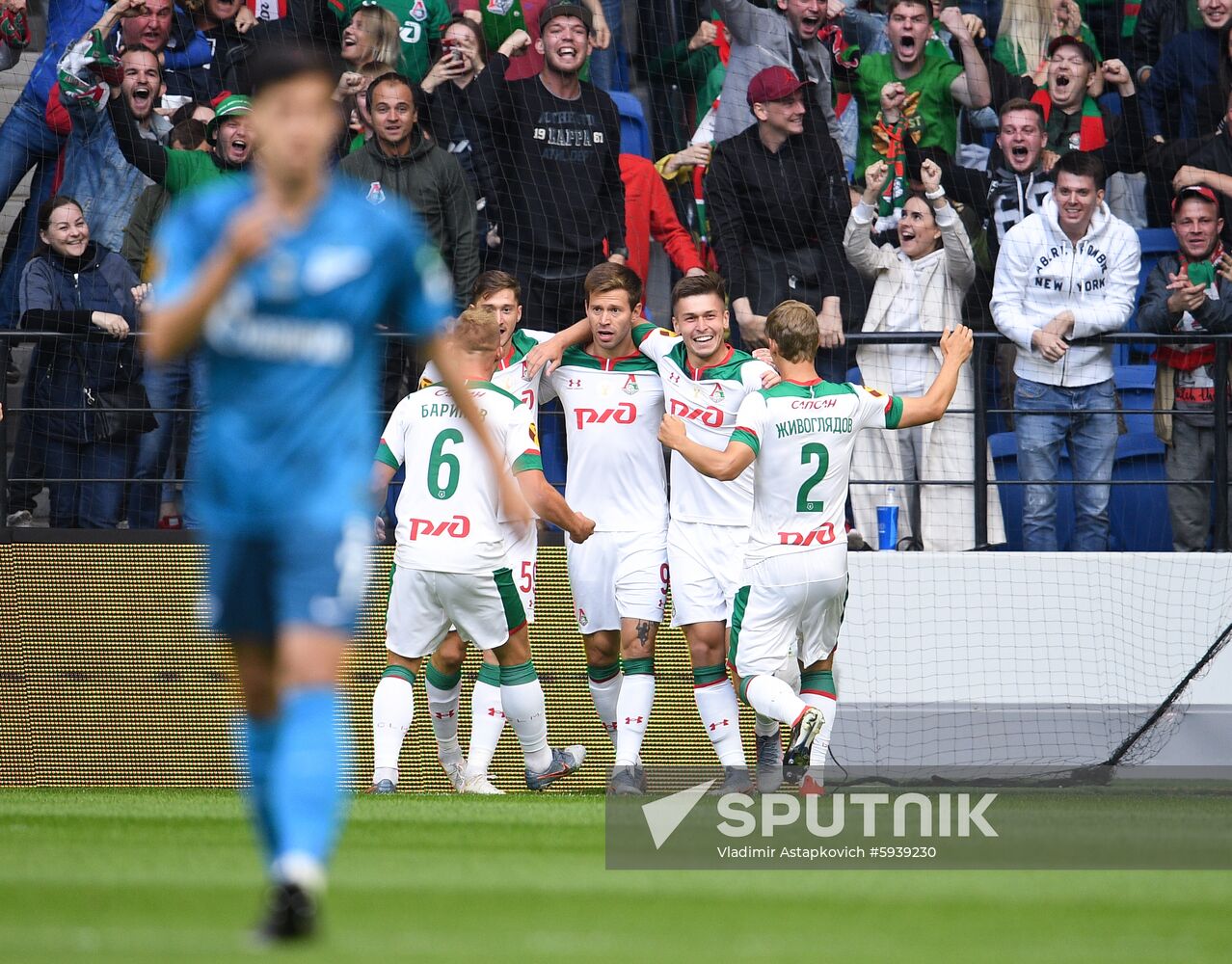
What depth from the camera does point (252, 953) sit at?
4215 mm

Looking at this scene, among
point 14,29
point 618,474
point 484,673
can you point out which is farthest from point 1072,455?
point 14,29

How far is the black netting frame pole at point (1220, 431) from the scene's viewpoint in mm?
10531

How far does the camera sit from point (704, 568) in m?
8.88

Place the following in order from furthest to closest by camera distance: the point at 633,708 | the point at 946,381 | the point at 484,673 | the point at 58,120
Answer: the point at 58,120 → the point at 484,673 → the point at 633,708 → the point at 946,381

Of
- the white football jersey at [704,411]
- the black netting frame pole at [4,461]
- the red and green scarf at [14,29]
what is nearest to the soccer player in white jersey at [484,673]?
the white football jersey at [704,411]

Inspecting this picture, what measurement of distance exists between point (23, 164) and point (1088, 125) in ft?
24.0

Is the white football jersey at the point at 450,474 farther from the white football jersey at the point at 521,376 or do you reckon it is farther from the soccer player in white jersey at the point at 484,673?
the soccer player in white jersey at the point at 484,673

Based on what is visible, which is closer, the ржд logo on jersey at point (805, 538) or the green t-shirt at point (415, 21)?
the ржд logo on jersey at point (805, 538)

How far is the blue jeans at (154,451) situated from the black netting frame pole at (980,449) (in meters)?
4.96

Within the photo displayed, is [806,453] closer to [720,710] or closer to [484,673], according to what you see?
[720,710]

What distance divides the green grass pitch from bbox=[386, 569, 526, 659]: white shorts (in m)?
1.34

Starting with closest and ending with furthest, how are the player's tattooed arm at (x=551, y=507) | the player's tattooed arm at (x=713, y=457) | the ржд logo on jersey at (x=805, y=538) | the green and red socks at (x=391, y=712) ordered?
the player's tattooed arm at (x=713, y=457), the player's tattooed arm at (x=551, y=507), the ржд logo on jersey at (x=805, y=538), the green and red socks at (x=391, y=712)

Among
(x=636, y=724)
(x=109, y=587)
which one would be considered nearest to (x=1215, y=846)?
(x=636, y=724)

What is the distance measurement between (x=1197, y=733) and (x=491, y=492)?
484 centimetres
